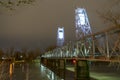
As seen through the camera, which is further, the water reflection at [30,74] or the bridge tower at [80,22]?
the bridge tower at [80,22]

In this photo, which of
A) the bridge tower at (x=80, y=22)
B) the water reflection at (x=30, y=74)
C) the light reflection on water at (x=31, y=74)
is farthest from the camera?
the bridge tower at (x=80, y=22)

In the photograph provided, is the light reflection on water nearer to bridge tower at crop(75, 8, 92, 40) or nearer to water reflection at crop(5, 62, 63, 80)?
water reflection at crop(5, 62, 63, 80)

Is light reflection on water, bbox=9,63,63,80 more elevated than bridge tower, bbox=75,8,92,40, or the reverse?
bridge tower, bbox=75,8,92,40

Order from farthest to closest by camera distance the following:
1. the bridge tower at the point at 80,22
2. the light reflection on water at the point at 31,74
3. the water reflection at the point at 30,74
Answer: the bridge tower at the point at 80,22 < the light reflection on water at the point at 31,74 < the water reflection at the point at 30,74

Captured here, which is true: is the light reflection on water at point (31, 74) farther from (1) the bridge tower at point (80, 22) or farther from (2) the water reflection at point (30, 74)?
(1) the bridge tower at point (80, 22)

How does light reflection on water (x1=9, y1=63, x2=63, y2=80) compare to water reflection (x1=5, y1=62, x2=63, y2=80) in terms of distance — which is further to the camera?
light reflection on water (x1=9, y1=63, x2=63, y2=80)

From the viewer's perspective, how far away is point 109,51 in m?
18.9

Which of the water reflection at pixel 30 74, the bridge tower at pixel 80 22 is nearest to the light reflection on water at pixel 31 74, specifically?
the water reflection at pixel 30 74

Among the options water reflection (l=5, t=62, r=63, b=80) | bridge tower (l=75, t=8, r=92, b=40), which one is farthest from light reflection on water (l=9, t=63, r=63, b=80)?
bridge tower (l=75, t=8, r=92, b=40)

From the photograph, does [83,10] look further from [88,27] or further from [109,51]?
[109,51]

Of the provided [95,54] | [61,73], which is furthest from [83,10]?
[95,54]

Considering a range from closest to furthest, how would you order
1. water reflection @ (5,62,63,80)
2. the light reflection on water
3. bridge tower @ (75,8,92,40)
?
water reflection @ (5,62,63,80), the light reflection on water, bridge tower @ (75,8,92,40)

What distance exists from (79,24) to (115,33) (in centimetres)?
10019

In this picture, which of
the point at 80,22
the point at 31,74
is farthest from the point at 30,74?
the point at 80,22
